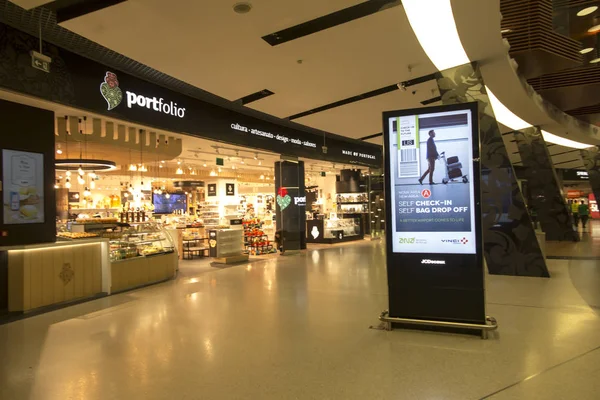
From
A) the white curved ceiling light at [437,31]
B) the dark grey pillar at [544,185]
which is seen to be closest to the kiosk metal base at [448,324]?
the white curved ceiling light at [437,31]

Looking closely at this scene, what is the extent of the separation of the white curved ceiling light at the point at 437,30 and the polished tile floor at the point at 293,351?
11.8ft

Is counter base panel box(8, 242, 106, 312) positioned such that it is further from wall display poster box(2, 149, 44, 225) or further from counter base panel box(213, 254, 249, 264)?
counter base panel box(213, 254, 249, 264)

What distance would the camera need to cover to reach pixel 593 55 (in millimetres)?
8062

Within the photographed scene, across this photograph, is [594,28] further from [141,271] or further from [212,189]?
[212,189]

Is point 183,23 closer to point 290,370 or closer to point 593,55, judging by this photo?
point 290,370

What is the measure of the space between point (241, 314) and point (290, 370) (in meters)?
1.95

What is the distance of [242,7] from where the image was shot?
4586 millimetres

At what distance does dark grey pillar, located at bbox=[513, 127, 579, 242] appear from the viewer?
1209 cm

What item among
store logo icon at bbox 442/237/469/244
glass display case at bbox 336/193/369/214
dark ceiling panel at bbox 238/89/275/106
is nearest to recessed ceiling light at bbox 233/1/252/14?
dark ceiling panel at bbox 238/89/275/106

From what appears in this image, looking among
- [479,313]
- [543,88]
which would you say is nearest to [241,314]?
[479,313]

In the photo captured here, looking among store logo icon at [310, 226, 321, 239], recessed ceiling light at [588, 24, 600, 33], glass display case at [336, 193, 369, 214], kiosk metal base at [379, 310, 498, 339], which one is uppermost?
recessed ceiling light at [588, 24, 600, 33]

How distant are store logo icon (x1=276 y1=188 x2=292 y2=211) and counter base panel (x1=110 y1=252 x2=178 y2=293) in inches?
189

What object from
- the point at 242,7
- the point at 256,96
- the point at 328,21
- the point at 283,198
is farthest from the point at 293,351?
the point at 283,198

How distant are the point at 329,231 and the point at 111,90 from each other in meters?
10.8
